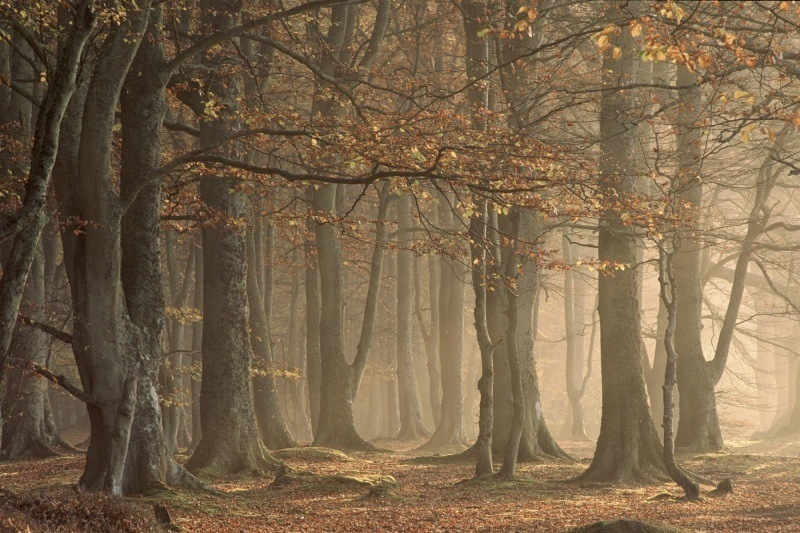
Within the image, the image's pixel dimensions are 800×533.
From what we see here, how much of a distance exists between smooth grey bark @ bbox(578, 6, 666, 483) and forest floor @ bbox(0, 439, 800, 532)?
66 centimetres

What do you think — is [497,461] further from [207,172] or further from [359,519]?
[207,172]

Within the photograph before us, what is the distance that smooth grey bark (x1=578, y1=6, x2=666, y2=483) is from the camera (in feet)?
46.5

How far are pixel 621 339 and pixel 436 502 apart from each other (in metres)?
4.56

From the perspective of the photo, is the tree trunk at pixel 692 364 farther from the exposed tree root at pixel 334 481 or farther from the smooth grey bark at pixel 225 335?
the smooth grey bark at pixel 225 335

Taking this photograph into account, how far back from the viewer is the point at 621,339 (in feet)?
47.8

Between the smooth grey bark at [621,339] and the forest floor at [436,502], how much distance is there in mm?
665

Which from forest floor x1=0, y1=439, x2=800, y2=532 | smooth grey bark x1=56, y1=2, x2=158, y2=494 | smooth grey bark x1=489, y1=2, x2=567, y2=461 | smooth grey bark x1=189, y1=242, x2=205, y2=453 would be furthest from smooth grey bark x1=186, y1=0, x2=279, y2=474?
smooth grey bark x1=189, y1=242, x2=205, y2=453

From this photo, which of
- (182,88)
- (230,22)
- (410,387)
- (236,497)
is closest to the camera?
(236,497)

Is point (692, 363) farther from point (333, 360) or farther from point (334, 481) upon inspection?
point (334, 481)

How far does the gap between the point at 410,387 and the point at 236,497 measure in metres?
17.4

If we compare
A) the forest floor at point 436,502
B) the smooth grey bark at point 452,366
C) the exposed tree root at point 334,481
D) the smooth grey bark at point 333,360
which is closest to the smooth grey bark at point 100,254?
the forest floor at point 436,502

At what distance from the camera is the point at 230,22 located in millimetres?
15250

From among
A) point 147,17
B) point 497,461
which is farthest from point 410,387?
point 147,17

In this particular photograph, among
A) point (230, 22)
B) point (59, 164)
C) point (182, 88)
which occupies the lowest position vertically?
point (59, 164)
